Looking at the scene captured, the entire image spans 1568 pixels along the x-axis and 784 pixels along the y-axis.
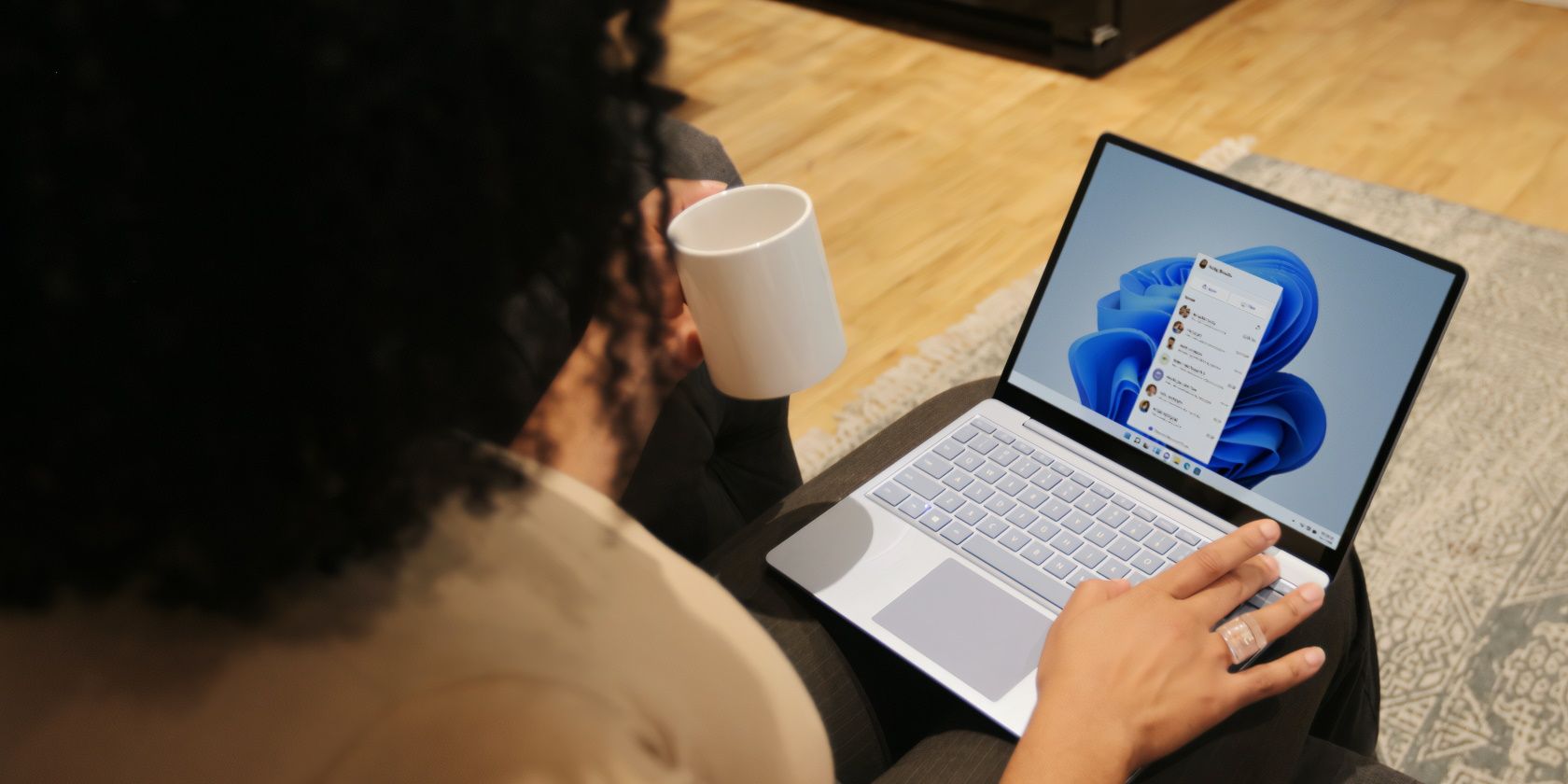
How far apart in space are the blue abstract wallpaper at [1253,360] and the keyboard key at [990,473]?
4.0 inches

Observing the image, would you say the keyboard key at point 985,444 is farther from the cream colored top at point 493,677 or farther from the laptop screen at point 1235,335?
the cream colored top at point 493,677

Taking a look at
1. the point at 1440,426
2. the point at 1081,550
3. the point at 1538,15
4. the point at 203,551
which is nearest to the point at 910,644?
the point at 1081,550

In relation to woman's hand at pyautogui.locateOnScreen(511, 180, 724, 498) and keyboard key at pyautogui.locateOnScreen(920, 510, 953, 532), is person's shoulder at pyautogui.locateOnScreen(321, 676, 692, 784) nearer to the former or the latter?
woman's hand at pyautogui.locateOnScreen(511, 180, 724, 498)

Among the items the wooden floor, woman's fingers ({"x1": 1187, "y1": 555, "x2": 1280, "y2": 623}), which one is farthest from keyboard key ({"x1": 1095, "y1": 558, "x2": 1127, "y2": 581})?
the wooden floor

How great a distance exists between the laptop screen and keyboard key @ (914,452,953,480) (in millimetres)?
114

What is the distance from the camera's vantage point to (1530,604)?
1.39m

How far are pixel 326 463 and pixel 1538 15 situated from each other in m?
3.22

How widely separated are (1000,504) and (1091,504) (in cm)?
7

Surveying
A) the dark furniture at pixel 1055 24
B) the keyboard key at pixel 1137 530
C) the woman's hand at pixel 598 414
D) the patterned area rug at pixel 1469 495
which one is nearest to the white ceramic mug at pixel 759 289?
the woman's hand at pixel 598 414

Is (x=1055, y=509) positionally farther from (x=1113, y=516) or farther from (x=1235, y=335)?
(x=1235, y=335)

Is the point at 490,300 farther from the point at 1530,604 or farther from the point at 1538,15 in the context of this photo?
the point at 1538,15

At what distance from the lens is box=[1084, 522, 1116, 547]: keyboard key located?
36.0 inches

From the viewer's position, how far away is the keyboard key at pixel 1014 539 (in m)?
0.92

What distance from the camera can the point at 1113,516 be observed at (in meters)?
0.93
